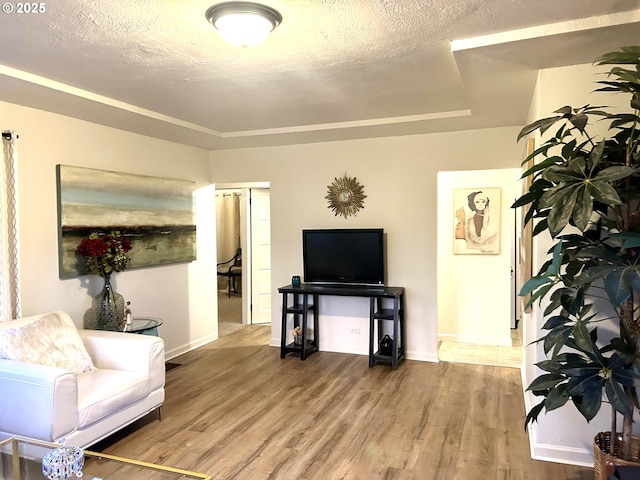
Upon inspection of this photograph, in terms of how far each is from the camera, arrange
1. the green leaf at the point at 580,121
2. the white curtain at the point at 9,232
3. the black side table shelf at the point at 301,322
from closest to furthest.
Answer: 1. the green leaf at the point at 580,121
2. the white curtain at the point at 9,232
3. the black side table shelf at the point at 301,322

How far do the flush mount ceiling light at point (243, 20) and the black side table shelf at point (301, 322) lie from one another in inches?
127

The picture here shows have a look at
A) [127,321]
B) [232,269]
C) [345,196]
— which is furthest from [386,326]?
[232,269]

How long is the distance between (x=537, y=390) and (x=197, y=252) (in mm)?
4175

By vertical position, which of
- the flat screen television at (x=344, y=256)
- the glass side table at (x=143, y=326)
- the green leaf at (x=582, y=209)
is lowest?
the glass side table at (x=143, y=326)

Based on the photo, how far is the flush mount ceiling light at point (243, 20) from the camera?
2074mm

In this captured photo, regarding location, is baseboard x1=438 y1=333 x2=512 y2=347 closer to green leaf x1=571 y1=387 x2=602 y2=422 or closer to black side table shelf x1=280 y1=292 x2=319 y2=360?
black side table shelf x1=280 y1=292 x2=319 y2=360

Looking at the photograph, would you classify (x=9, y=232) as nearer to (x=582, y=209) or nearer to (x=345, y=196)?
(x=345, y=196)

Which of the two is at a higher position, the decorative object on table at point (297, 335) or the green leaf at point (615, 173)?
the green leaf at point (615, 173)

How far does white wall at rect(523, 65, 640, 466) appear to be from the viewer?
2.69 metres

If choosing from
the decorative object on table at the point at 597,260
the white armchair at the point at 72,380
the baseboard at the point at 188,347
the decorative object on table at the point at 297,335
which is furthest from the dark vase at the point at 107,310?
the decorative object on table at the point at 597,260

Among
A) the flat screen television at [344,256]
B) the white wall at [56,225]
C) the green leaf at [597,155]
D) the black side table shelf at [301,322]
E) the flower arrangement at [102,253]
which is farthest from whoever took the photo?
the black side table shelf at [301,322]

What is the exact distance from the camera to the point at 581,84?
2715 mm

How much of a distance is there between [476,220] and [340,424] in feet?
10.7

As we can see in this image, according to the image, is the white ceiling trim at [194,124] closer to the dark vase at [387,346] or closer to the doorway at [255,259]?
the doorway at [255,259]
